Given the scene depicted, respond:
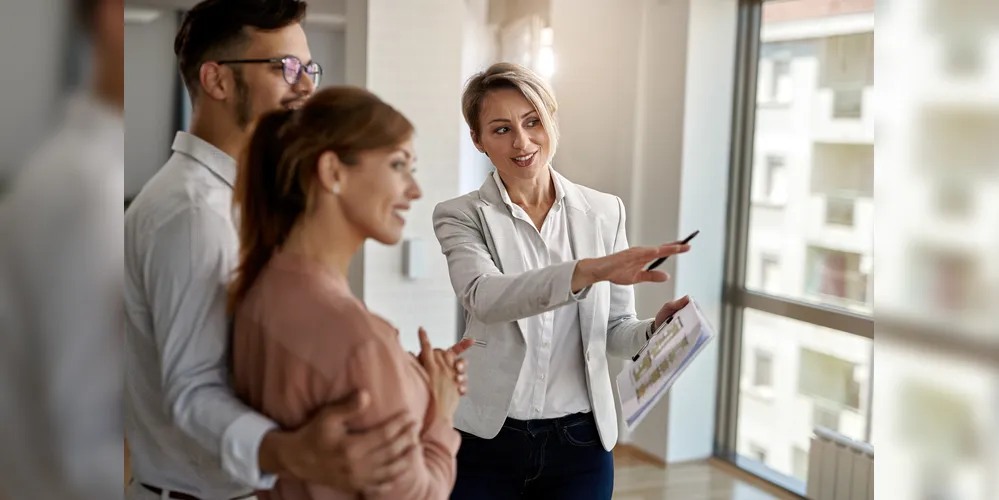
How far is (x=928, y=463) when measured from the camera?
4.88 feet

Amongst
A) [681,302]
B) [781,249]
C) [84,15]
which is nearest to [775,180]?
[781,249]

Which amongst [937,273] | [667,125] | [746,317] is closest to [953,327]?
[937,273]

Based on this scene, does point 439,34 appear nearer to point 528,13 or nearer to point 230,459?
point 528,13

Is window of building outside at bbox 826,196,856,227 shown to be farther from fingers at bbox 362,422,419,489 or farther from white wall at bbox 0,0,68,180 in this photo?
white wall at bbox 0,0,68,180

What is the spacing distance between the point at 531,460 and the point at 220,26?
2.11ft

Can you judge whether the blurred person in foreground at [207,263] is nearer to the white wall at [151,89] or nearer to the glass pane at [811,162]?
the white wall at [151,89]

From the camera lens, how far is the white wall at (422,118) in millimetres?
975

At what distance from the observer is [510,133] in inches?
40.6

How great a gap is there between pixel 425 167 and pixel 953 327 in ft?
3.23

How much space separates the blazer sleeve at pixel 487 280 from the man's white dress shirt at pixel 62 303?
1.27 ft

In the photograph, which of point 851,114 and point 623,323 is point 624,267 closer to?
point 623,323

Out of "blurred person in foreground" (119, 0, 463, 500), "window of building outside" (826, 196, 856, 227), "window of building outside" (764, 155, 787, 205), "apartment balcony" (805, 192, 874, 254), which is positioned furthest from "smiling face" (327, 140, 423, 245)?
"window of building outside" (826, 196, 856, 227)

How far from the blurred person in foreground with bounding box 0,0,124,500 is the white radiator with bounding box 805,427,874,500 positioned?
45.9 inches

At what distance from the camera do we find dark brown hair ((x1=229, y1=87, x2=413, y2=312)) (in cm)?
86
